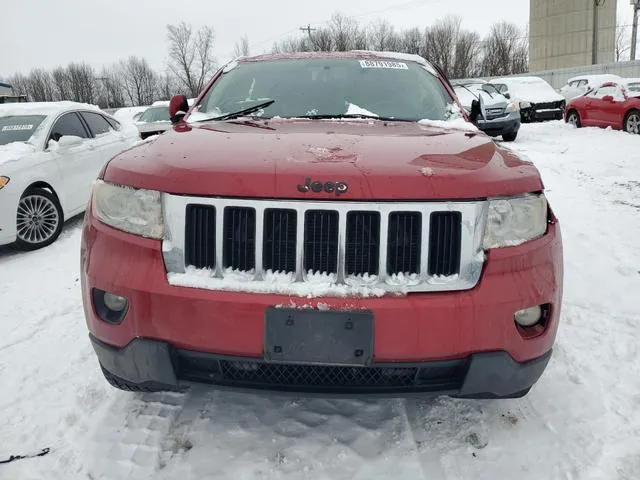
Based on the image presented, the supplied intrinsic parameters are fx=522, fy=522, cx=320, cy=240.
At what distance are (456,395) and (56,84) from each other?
82769 mm

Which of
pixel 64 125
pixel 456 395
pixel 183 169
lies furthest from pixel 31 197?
pixel 456 395

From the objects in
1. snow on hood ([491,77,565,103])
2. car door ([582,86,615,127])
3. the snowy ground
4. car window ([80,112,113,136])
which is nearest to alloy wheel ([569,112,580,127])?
car door ([582,86,615,127])

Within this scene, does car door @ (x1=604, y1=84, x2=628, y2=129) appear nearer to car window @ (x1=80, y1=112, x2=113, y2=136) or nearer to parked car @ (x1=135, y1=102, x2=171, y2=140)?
parked car @ (x1=135, y1=102, x2=171, y2=140)

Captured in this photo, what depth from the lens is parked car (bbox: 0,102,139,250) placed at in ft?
17.9

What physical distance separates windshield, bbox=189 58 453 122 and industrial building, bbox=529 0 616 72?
196 ft

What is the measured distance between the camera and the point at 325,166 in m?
1.98

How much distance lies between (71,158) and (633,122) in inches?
500

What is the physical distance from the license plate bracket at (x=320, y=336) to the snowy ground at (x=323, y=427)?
20.9 inches

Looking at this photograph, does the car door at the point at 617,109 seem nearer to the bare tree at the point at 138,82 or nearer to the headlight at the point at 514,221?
the headlight at the point at 514,221

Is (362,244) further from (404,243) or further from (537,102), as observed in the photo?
(537,102)

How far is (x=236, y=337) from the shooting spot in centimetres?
190

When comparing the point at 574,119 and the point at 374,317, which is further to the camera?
the point at 574,119

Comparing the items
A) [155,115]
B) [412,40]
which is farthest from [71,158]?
[412,40]

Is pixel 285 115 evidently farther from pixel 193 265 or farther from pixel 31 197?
pixel 31 197
